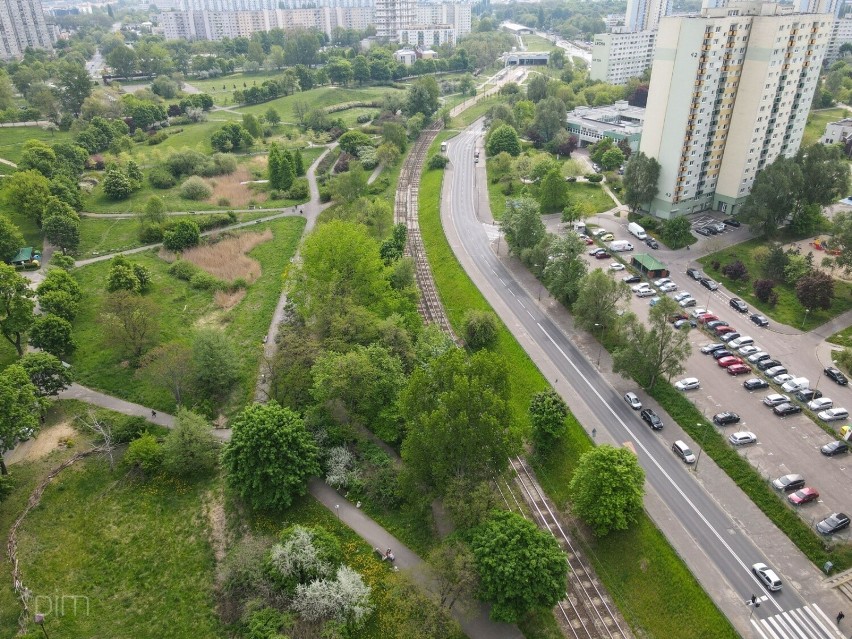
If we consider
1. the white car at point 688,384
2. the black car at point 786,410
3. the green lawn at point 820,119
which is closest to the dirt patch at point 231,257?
the white car at point 688,384

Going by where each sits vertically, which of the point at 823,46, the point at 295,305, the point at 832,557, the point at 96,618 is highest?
the point at 823,46

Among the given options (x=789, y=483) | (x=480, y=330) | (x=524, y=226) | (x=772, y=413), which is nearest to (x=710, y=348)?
(x=772, y=413)

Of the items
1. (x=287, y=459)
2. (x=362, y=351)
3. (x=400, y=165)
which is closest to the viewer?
(x=287, y=459)

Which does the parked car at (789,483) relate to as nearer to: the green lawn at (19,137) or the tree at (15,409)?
the tree at (15,409)

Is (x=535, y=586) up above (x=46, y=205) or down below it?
below

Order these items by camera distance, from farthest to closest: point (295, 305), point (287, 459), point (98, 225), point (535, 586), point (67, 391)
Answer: point (98, 225) < point (295, 305) < point (67, 391) < point (287, 459) < point (535, 586)

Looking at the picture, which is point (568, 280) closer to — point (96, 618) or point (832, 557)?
point (832, 557)

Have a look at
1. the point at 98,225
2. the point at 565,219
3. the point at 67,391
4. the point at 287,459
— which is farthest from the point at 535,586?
the point at 98,225

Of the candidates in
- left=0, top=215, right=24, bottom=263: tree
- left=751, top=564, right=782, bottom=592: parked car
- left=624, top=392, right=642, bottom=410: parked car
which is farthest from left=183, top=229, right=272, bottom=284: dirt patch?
left=751, top=564, right=782, bottom=592: parked car

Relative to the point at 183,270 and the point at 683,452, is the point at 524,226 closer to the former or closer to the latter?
the point at 683,452
